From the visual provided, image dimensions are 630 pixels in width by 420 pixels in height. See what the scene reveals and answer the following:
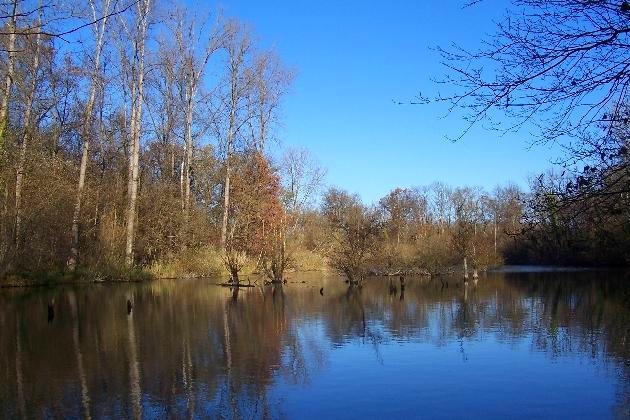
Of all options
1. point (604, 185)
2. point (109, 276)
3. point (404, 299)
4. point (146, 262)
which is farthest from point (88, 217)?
point (604, 185)

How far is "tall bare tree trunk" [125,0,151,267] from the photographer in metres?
28.1

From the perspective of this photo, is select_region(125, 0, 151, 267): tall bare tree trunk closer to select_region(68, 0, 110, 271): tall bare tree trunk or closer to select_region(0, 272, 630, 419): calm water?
select_region(68, 0, 110, 271): tall bare tree trunk

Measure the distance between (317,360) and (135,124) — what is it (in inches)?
901

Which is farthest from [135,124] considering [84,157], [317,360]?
[317,360]

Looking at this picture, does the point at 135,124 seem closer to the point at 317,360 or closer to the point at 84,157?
the point at 84,157

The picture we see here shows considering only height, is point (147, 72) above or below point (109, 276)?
above

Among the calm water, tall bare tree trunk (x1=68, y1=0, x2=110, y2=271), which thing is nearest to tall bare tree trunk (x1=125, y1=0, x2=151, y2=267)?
tall bare tree trunk (x1=68, y1=0, x2=110, y2=271)

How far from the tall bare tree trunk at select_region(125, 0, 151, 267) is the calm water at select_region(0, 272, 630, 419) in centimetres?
1042

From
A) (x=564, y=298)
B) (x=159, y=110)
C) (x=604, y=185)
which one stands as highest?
(x=159, y=110)

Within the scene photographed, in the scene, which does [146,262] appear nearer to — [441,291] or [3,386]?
[441,291]

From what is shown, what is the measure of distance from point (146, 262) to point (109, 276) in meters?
4.27

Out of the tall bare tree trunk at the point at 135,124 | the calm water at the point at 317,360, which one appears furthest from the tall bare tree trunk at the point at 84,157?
the calm water at the point at 317,360

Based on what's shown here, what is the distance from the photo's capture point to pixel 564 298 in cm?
1950

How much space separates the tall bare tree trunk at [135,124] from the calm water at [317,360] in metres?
10.4
